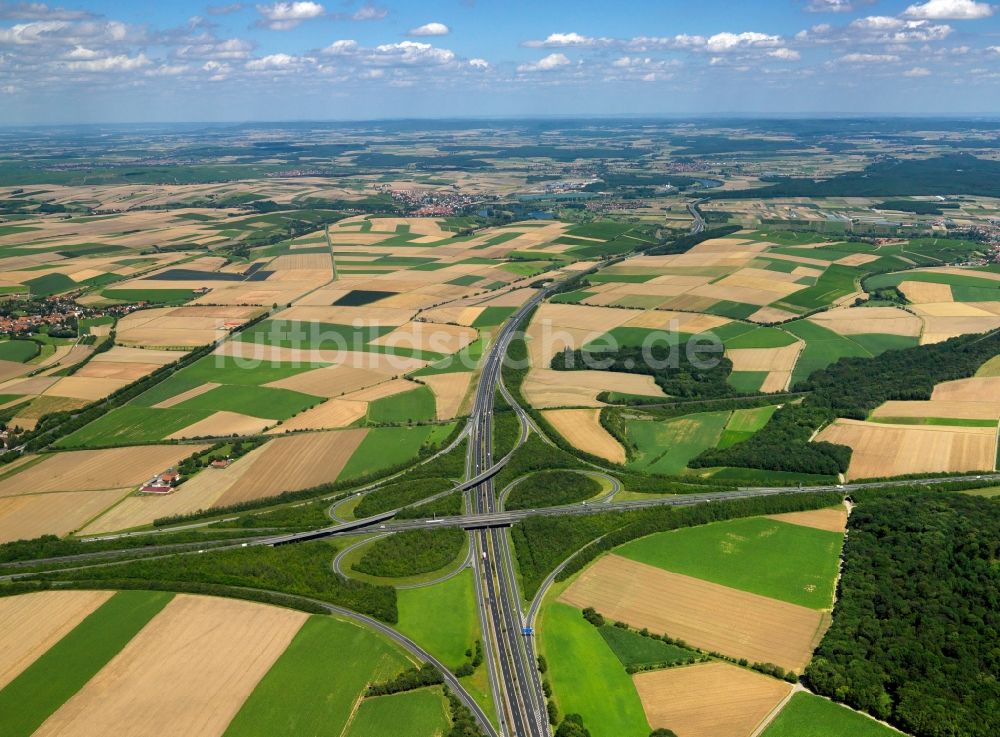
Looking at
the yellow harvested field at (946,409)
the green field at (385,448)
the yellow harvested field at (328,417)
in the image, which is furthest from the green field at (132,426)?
the yellow harvested field at (946,409)

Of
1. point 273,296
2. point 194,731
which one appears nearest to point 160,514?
point 194,731

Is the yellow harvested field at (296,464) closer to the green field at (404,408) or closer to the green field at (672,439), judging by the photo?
the green field at (404,408)

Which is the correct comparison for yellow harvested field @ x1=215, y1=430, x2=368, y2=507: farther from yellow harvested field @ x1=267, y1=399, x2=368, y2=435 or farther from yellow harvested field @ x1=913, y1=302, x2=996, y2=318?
yellow harvested field @ x1=913, y1=302, x2=996, y2=318

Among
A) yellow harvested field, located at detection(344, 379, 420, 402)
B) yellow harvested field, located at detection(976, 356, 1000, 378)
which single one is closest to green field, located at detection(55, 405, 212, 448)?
yellow harvested field, located at detection(344, 379, 420, 402)

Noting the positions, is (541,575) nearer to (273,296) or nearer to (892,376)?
(892,376)

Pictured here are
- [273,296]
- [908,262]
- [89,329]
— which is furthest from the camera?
[908,262]

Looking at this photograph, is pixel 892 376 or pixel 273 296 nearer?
pixel 892 376

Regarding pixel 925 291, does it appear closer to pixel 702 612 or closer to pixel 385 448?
pixel 702 612
